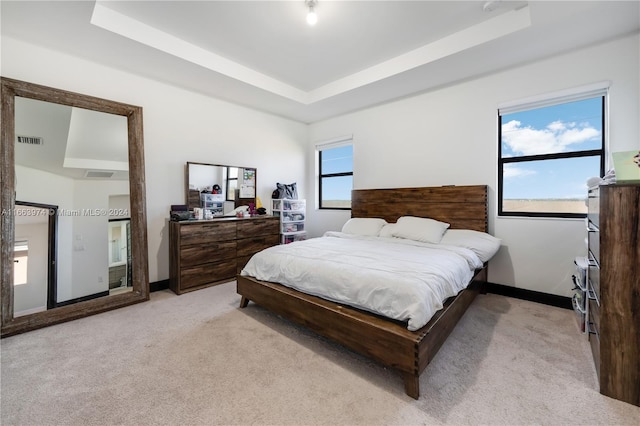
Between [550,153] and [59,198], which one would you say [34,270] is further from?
[550,153]

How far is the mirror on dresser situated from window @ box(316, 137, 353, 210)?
4.72ft

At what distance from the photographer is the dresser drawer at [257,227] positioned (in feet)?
12.3

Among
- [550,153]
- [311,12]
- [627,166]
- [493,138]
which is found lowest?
[627,166]

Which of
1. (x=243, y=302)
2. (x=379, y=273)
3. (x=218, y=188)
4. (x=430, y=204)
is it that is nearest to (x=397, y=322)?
(x=379, y=273)

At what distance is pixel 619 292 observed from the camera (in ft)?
4.75

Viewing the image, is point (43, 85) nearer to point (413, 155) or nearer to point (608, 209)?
point (413, 155)

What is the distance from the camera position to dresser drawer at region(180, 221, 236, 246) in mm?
3171

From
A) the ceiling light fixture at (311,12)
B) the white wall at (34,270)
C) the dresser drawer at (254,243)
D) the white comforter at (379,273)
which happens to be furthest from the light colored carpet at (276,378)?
the ceiling light fixture at (311,12)

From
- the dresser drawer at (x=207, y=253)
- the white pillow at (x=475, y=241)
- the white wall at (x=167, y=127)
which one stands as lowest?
the dresser drawer at (x=207, y=253)

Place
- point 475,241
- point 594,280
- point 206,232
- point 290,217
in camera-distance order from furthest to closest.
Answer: point 290,217
point 206,232
point 475,241
point 594,280

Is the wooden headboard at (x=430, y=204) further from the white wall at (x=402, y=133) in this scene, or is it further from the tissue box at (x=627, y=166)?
the tissue box at (x=627, y=166)

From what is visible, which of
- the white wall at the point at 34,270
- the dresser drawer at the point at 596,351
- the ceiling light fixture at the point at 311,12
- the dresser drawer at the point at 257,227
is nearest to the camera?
the dresser drawer at the point at 596,351

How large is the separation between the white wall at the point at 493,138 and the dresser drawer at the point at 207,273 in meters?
2.46

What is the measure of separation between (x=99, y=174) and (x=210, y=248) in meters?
1.44
